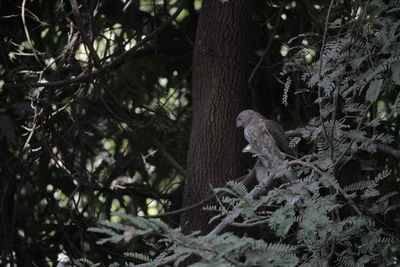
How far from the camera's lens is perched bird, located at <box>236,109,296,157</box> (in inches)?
212

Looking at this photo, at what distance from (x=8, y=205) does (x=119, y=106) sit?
194 cm

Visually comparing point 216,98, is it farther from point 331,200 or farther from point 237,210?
point 331,200

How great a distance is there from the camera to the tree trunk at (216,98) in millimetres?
5453

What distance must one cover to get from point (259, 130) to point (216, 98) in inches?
18.1

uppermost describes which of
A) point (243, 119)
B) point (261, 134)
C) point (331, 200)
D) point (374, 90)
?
point (374, 90)

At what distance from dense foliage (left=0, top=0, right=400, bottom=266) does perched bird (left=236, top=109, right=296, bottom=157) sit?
29 cm

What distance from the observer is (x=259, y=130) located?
5441 mm

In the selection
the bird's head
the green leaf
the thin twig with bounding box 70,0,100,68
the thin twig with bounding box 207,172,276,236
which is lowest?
the thin twig with bounding box 207,172,276,236

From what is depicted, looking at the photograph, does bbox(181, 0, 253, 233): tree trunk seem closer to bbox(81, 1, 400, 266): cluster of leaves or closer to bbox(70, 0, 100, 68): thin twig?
bbox(70, 0, 100, 68): thin twig

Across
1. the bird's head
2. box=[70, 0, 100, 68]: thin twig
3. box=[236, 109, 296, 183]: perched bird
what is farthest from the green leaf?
box=[70, 0, 100, 68]: thin twig

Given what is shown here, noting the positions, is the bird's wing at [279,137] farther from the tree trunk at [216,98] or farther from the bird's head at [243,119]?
the tree trunk at [216,98]

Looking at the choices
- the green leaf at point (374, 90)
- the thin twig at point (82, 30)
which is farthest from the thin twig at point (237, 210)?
the thin twig at point (82, 30)

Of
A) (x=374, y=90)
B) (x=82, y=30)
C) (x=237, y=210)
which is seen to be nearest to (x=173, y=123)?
(x=82, y=30)

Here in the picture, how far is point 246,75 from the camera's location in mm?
5754
